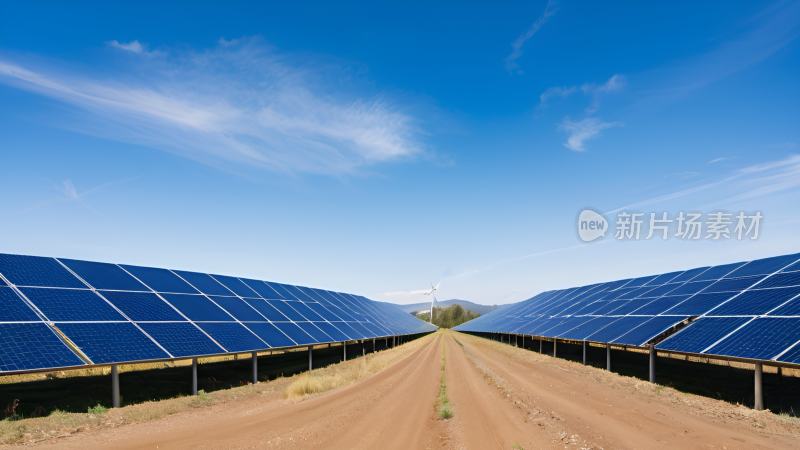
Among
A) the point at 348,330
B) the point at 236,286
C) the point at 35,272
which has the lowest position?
the point at 348,330

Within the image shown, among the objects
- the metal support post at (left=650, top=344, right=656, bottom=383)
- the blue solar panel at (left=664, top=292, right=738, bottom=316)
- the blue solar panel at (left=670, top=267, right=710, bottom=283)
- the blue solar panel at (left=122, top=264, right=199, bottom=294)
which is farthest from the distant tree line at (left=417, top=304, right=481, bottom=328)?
the blue solar panel at (left=122, top=264, right=199, bottom=294)

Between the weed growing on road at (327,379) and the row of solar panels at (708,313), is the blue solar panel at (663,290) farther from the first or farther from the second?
the weed growing on road at (327,379)

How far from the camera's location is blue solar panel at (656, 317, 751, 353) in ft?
63.2

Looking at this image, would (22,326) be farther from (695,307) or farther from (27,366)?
(695,307)

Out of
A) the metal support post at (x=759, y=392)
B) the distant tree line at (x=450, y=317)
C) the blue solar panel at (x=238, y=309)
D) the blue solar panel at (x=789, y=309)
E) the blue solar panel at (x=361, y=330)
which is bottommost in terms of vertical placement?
the distant tree line at (x=450, y=317)

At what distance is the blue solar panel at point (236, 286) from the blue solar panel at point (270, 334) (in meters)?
5.27

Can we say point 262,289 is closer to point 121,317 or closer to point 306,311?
point 306,311

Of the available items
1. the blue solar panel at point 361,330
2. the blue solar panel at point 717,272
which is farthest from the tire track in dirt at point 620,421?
the blue solar panel at point 361,330

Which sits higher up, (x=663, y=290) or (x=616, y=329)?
(x=663, y=290)

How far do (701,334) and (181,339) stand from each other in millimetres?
25736

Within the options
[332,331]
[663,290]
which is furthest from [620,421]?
[663,290]

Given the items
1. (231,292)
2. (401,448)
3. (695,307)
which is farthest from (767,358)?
(231,292)

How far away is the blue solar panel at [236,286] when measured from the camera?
29878 mm

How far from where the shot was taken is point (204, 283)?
27.7 metres
